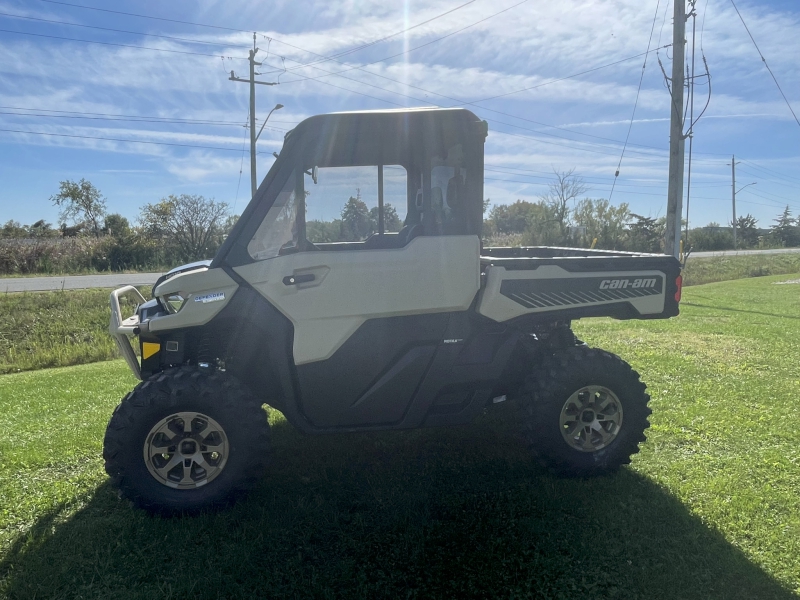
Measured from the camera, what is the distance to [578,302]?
13.0 feet

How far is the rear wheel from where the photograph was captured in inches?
132

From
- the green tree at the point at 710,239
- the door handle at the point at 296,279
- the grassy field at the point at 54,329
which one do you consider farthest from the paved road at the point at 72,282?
the green tree at the point at 710,239

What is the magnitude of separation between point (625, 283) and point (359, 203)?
1.93 m

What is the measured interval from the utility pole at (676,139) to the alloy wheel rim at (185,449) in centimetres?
1215

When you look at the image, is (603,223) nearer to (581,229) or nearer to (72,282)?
(581,229)

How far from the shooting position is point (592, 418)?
3938 mm

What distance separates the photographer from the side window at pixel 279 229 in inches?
138

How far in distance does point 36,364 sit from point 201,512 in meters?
9.30

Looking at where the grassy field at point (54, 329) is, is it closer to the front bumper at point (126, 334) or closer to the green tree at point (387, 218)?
Answer: the front bumper at point (126, 334)

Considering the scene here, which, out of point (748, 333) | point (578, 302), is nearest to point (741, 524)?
point (578, 302)

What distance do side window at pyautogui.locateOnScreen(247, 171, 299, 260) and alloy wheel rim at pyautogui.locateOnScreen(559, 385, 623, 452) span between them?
2.13 metres

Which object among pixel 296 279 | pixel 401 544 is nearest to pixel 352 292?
pixel 296 279

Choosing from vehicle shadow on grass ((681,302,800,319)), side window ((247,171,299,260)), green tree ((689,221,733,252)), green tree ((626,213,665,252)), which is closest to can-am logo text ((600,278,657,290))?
side window ((247,171,299,260))

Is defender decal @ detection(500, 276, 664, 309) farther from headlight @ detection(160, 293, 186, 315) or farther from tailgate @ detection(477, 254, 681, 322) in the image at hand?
headlight @ detection(160, 293, 186, 315)
